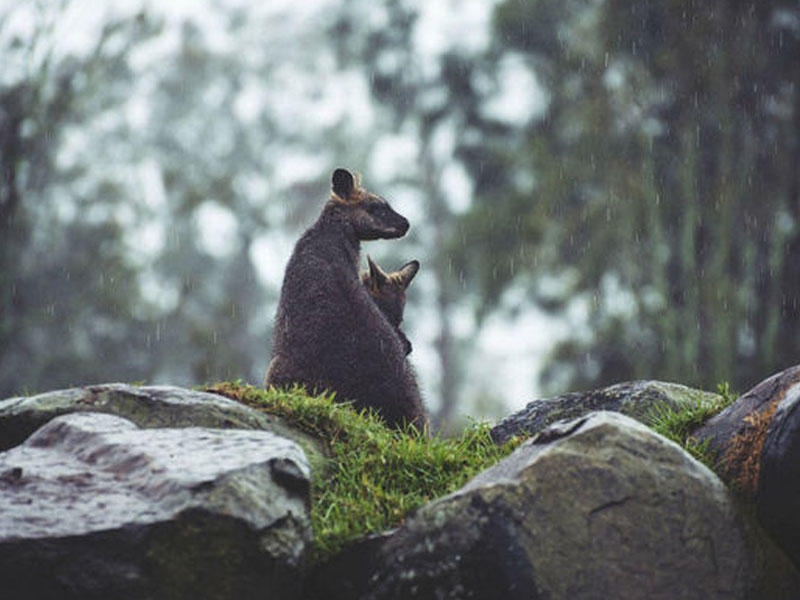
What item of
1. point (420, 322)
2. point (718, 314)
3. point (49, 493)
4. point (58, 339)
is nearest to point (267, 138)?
point (420, 322)

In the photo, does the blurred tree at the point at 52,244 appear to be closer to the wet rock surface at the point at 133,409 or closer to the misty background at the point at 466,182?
the misty background at the point at 466,182

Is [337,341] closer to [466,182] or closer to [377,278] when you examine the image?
[377,278]

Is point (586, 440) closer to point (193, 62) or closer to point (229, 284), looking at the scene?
point (229, 284)

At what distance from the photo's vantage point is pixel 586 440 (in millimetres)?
5090

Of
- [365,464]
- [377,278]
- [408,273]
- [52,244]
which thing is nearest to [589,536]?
[365,464]

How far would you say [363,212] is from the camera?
8766mm

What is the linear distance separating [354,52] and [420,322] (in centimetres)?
795

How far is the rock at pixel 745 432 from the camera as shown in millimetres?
5434

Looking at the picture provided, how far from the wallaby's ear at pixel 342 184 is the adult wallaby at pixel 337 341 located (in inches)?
23.0

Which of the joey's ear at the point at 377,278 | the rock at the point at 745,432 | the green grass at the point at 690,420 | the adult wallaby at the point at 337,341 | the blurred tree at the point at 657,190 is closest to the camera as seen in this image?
the rock at the point at 745,432

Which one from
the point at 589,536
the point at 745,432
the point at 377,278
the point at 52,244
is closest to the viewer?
the point at 589,536

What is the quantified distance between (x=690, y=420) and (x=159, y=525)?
10.4 feet

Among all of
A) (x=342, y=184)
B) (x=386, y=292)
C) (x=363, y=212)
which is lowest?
(x=386, y=292)

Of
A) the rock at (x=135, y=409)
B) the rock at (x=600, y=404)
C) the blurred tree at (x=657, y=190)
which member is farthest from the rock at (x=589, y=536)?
the blurred tree at (x=657, y=190)
